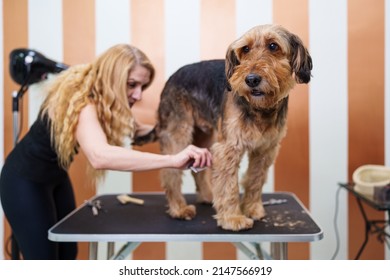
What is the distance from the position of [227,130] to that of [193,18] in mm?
461

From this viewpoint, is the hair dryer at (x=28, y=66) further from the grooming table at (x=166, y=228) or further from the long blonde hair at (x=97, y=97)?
the grooming table at (x=166, y=228)

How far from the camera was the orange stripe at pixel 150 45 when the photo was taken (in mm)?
1403

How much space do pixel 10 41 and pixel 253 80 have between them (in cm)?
102

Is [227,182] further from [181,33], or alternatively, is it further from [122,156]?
[181,33]

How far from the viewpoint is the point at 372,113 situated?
1.29 m

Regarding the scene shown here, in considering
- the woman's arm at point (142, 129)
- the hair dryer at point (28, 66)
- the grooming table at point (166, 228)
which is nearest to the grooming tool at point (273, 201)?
the grooming table at point (166, 228)

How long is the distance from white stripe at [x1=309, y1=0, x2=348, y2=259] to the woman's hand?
0.40m

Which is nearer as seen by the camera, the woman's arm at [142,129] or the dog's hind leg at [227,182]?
the dog's hind leg at [227,182]

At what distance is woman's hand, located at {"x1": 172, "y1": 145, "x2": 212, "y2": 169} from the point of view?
1074mm

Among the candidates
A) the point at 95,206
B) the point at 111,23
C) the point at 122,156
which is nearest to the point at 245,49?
the point at 122,156

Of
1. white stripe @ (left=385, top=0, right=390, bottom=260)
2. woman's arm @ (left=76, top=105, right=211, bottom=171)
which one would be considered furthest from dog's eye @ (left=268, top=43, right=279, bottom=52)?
white stripe @ (left=385, top=0, right=390, bottom=260)

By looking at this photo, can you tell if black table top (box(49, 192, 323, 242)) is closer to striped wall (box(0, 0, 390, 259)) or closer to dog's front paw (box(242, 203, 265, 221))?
dog's front paw (box(242, 203, 265, 221))

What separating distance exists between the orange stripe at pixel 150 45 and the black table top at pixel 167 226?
25 cm

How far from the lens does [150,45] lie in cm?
147
